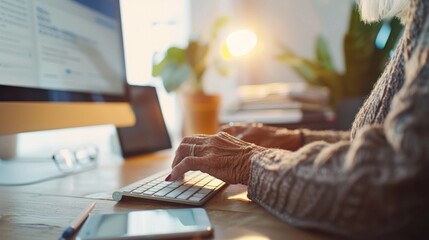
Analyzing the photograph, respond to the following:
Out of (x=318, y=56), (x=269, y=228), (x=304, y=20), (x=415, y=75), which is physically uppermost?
(x=304, y=20)

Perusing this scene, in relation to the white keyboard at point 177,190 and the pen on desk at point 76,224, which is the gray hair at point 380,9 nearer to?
the white keyboard at point 177,190

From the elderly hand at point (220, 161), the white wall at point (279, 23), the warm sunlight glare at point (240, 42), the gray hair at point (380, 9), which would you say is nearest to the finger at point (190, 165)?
the elderly hand at point (220, 161)

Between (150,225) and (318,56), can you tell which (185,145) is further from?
(318,56)

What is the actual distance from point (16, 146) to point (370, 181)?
2.95 ft

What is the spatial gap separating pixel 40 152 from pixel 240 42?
2.82 feet

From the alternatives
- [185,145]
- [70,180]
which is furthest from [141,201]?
[70,180]

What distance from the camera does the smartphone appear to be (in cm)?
33

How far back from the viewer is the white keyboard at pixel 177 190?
0.45 meters

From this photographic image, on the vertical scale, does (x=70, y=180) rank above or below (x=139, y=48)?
below

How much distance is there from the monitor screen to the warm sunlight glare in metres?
0.55

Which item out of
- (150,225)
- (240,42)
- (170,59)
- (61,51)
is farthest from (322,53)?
(150,225)

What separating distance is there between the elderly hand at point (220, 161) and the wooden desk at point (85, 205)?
0.03 metres

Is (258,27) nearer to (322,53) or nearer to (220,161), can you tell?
(322,53)

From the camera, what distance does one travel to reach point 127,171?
29.3 inches
